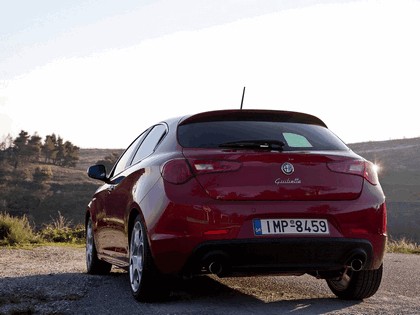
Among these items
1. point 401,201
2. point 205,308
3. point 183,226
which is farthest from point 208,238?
point 401,201

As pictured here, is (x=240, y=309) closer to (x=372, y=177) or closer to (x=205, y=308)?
(x=205, y=308)

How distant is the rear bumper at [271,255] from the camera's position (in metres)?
5.72

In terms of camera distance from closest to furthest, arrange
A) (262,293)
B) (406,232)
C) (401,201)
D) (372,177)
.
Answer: (372,177)
(262,293)
(406,232)
(401,201)

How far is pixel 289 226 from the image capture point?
5.80 meters

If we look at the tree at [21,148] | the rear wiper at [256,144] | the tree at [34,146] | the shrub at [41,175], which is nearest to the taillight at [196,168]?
the rear wiper at [256,144]

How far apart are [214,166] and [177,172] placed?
0.97ft

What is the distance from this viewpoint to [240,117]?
21.3ft

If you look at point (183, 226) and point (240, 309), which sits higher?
point (183, 226)

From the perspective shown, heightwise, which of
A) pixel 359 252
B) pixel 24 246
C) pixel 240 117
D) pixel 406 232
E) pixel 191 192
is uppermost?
pixel 240 117

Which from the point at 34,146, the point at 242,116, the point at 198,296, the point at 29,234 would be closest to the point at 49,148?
the point at 34,146

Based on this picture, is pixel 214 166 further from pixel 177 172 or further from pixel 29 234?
pixel 29 234

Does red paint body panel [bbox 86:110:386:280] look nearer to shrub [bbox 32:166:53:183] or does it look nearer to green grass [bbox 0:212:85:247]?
green grass [bbox 0:212:85:247]

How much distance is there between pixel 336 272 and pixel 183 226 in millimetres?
1419

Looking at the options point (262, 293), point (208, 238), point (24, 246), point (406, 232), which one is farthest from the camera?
point (406, 232)
